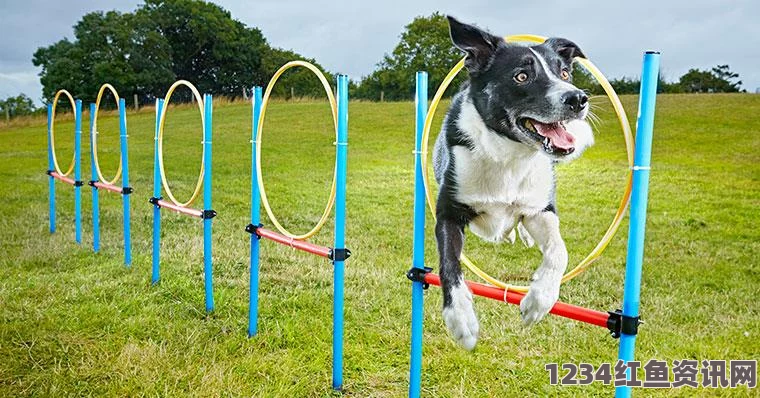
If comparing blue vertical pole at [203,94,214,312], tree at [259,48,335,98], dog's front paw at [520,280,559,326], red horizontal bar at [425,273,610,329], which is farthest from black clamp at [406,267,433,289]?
tree at [259,48,335,98]

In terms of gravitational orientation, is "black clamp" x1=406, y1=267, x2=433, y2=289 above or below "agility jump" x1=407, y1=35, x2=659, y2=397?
below

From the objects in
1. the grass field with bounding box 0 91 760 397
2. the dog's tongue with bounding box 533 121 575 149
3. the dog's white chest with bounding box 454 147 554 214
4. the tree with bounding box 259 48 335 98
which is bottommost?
the grass field with bounding box 0 91 760 397

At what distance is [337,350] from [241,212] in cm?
662

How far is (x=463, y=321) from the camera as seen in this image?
10.7 ft

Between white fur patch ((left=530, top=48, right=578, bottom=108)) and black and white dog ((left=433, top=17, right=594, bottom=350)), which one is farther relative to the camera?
black and white dog ((left=433, top=17, right=594, bottom=350))

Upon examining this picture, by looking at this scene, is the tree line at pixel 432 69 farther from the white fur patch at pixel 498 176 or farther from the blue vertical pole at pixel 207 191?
the blue vertical pole at pixel 207 191

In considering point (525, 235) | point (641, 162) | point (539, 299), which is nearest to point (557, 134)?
point (641, 162)

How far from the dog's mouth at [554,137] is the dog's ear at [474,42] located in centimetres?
37

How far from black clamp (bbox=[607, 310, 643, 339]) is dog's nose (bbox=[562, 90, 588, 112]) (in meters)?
1.09

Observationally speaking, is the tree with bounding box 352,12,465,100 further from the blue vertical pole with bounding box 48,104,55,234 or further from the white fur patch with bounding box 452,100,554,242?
the blue vertical pole with bounding box 48,104,55,234

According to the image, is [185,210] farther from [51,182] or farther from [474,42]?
[51,182]

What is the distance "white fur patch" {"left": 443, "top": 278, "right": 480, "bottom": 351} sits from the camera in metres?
3.26

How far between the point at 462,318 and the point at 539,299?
440 mm

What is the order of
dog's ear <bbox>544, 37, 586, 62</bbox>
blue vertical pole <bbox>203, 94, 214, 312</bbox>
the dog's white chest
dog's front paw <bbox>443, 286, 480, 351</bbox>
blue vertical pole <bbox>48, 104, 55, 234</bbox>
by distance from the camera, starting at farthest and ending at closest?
→ blue vertical pole <bbox>48, 104, 55, 234</bbox>, blue vertical pole <bbox>203, 94, 214, 312</bbox>, dog's front paw <bbox>443, 286, 480, 351</bbox>, the dog's white chest, dog's ear <bbox>544, 37, 586, 62</bbox>
